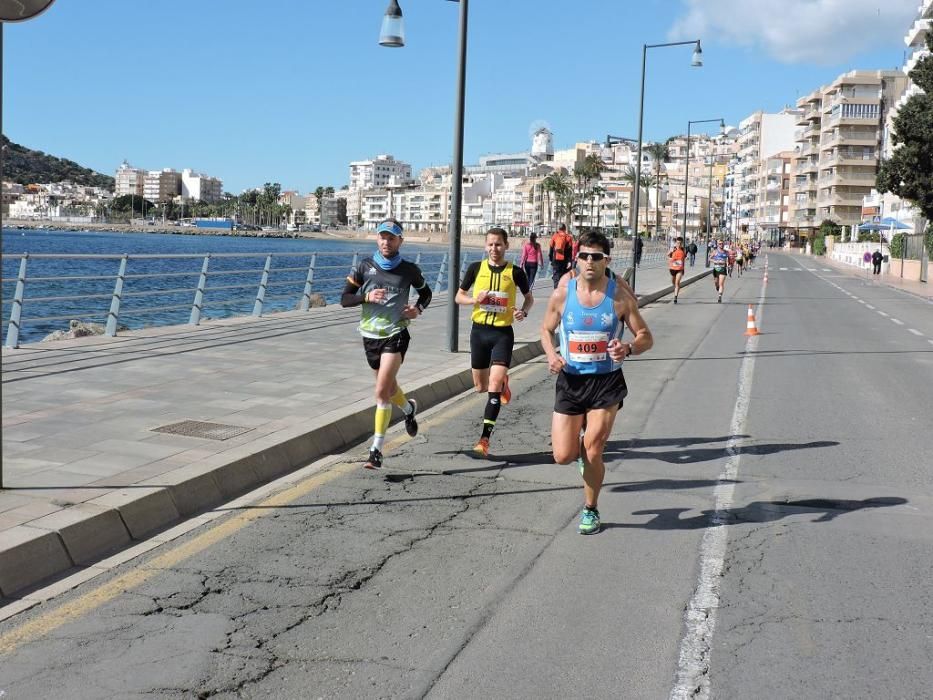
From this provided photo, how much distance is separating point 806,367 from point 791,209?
→ 14073cm

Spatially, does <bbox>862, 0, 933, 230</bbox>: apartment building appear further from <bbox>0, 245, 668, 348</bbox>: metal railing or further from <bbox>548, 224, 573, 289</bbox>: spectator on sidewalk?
<bbox>548, 224, 573, 289</bbox>: spectator on sidewalk

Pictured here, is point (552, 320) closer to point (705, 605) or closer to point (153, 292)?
point (705, 605)

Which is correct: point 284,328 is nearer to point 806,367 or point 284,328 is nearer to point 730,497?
point 806,367

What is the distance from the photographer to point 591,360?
234 inches

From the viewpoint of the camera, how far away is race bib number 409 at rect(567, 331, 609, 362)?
5.93 meters

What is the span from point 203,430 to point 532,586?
12.5 feet

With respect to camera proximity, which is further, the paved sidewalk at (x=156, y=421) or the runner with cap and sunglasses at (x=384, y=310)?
the runner with cap and sunglasses at (x=384, y=310)

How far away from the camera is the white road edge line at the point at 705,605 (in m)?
3.89

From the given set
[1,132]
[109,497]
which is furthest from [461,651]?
[1,132]

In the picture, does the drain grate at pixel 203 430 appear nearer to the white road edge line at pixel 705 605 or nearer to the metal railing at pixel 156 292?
the metal railing at pixel 156 292

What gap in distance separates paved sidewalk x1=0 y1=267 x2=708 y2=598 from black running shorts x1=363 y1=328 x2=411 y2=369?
0.85 meters

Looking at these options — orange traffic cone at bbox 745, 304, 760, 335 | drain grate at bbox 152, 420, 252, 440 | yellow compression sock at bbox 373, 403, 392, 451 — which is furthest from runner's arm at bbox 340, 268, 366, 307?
orange traffic cone at bbox 745, 304, 760, 335

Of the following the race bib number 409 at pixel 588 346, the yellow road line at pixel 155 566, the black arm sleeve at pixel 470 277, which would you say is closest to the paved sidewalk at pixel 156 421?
the yellow road line at pixel 155 566

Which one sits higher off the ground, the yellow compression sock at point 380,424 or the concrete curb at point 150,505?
the yellow compression sock at point 380,424
